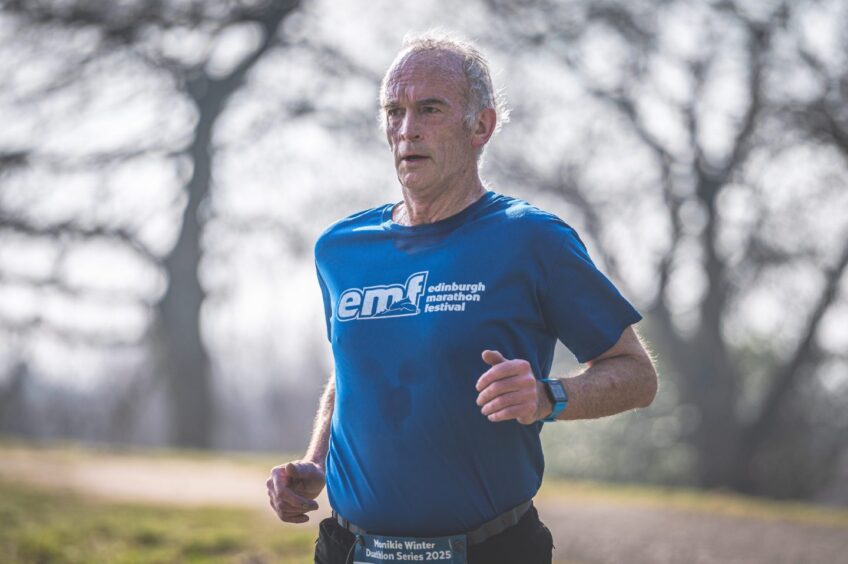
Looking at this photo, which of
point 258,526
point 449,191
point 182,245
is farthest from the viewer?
point 182,245

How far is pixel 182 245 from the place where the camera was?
1977cm

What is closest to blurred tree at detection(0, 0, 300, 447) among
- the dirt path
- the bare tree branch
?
the dirt path

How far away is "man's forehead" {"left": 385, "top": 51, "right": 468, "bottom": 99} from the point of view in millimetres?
2826

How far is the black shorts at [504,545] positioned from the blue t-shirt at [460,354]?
0.19ft

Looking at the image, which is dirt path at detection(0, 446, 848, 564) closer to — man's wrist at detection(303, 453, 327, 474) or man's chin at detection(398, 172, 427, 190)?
man's wrist at detection(303, 453, 327, 474)

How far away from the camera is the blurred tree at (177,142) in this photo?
54.4ft

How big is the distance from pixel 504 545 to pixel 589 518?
636 centimetres

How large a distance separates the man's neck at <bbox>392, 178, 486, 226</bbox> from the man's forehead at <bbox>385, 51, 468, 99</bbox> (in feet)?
0.92

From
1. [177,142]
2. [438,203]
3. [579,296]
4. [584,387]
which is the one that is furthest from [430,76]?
[177,142]

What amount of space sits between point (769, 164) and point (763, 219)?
781 mm

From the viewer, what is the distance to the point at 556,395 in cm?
238

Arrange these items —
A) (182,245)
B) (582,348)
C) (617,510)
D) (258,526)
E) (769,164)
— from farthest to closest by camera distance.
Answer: (182,245), (769,164), (617,510), (258,526), (582,348)

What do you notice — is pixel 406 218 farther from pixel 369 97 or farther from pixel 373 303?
pixel 369 97

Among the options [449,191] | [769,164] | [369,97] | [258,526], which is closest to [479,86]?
[449,191]
